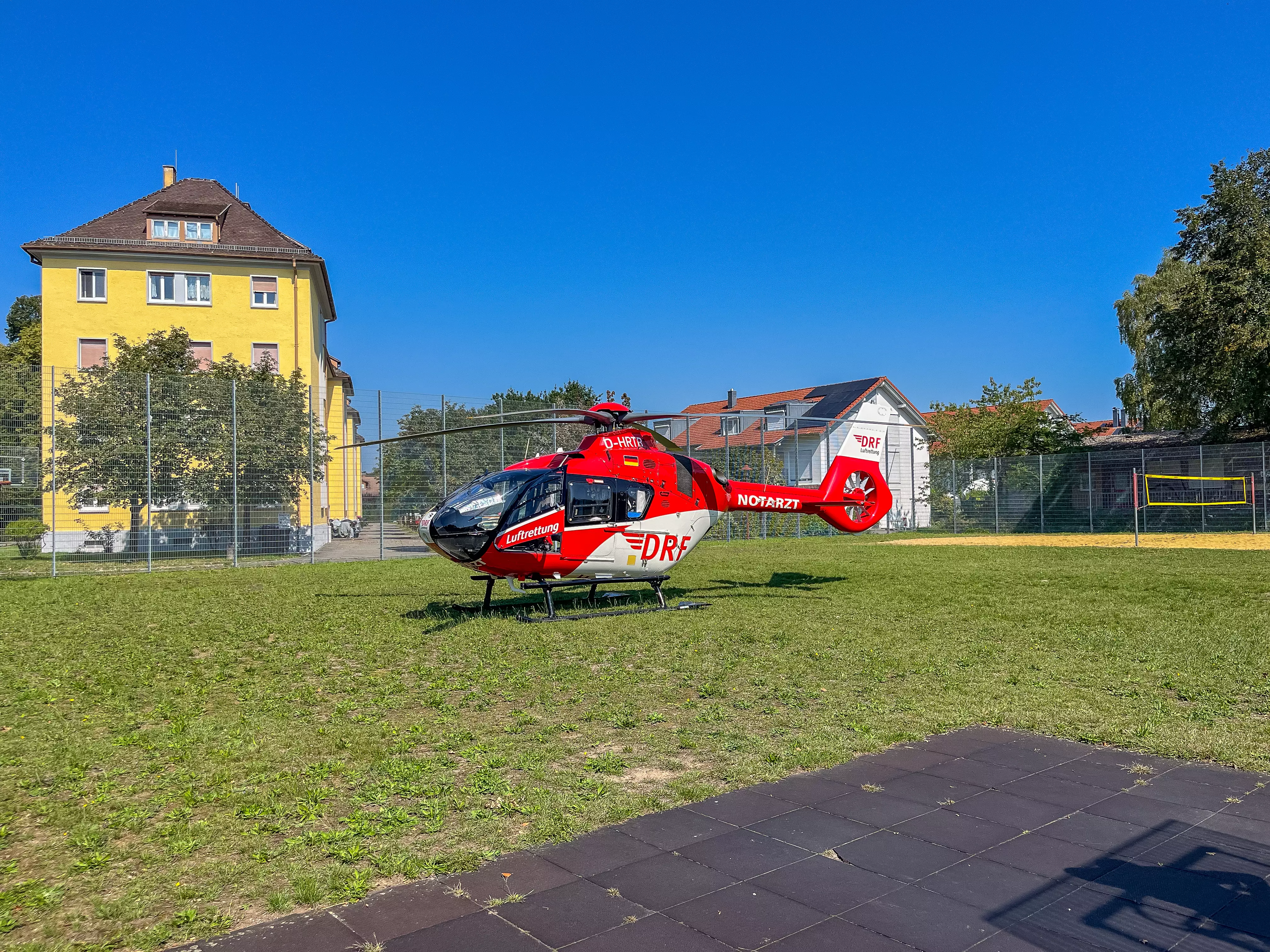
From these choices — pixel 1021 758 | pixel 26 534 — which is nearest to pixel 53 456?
pixel 26 534

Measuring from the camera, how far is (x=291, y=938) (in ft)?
9.08

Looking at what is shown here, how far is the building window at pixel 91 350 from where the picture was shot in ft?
88.1

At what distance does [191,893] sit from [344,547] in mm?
17101

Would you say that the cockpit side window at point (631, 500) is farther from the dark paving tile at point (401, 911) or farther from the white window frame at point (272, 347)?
the white window frame at point (272, 347)

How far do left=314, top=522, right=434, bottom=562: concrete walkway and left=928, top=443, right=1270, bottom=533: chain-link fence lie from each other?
62.2ft

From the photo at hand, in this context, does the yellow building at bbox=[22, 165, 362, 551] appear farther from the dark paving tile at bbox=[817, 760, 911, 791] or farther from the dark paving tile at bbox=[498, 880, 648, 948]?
the dark paving tile at bbox=[498, 880, 648, 948]

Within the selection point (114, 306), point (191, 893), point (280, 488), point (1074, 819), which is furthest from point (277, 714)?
point (114, 306)

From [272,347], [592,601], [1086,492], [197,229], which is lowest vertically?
[592,601]

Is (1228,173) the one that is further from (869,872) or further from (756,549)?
(869,872)

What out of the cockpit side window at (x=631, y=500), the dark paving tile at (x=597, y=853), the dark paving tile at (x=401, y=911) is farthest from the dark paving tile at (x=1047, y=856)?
the cockpit side window at (x=631, y=500)

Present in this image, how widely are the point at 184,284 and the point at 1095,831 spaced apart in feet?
98.5

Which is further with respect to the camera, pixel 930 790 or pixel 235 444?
pixel 235 444

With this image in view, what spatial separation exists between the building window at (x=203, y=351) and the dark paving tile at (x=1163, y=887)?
28.5m

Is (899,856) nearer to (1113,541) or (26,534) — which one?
(26,534)
